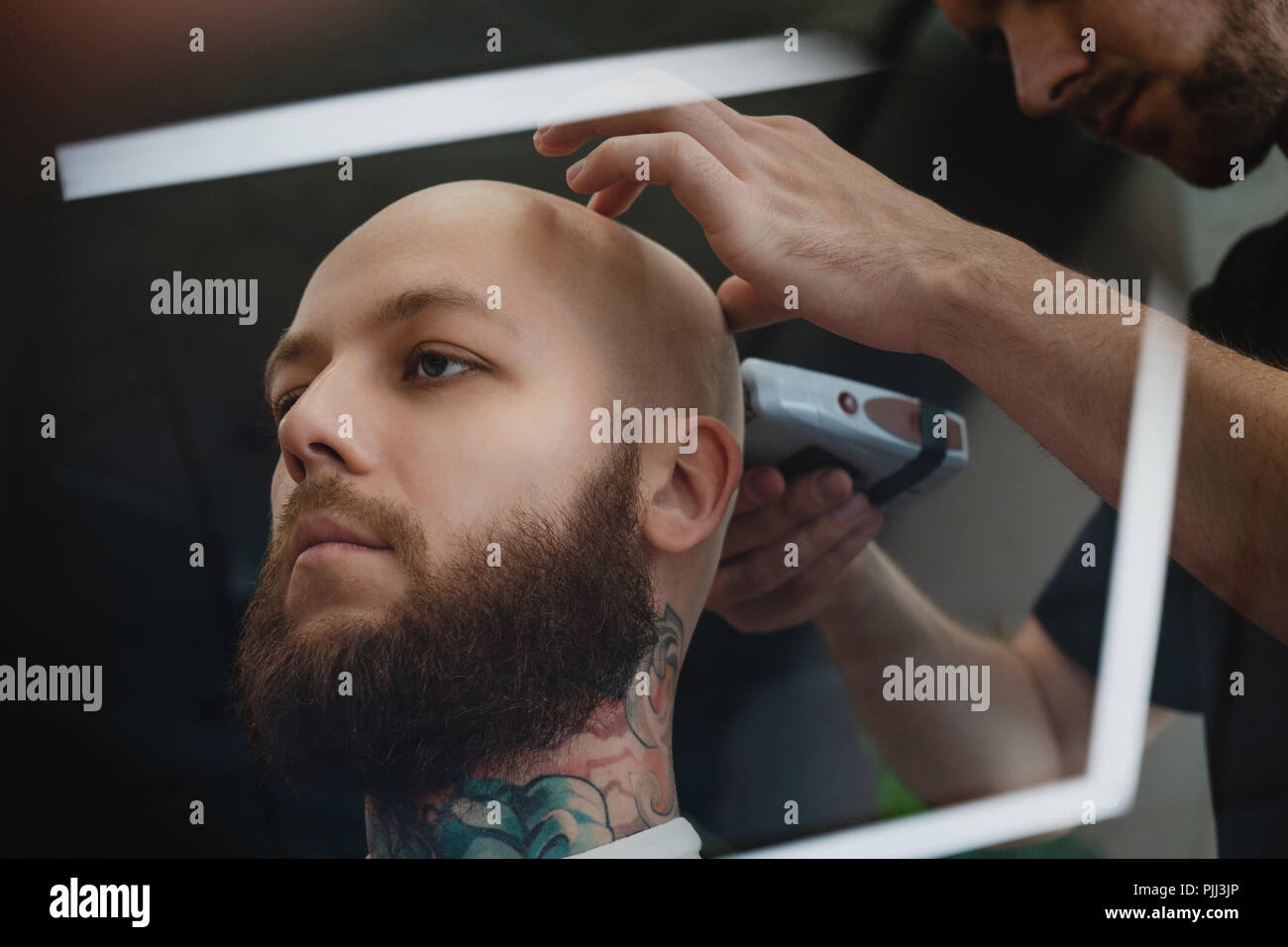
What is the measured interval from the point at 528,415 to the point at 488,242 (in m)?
0.26

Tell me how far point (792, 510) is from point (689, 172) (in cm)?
60

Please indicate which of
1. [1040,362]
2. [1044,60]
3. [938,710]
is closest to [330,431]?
[1040,362]

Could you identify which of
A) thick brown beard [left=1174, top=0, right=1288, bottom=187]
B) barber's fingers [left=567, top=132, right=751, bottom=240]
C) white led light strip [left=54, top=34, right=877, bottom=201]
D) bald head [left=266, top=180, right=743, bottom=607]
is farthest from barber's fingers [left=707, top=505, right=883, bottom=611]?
thick brown beard [left=1174, top=0, right=1288, bottom=187]

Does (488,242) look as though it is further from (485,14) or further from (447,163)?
(485,14)

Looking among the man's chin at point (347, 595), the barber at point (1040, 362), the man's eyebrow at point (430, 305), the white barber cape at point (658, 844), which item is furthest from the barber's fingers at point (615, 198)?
the white barber cape at point (658, 844)

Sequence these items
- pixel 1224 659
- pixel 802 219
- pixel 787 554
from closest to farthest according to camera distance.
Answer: pixel 802 219 < pixel 1224 659 < pixel 787 554

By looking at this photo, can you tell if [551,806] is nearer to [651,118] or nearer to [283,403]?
[283,403]

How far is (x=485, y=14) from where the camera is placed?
1.52 m

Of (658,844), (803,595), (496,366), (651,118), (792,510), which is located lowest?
(658,844)

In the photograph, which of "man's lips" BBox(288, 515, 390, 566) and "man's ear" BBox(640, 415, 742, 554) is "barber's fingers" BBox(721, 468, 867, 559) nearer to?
"man's ear" BBox(640, 415, 742, 554)

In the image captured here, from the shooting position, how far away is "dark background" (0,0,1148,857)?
4.49 ft

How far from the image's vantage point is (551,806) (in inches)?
48.7

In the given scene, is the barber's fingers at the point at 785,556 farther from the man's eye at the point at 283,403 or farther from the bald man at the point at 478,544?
the man's eye at the point at 283,403
